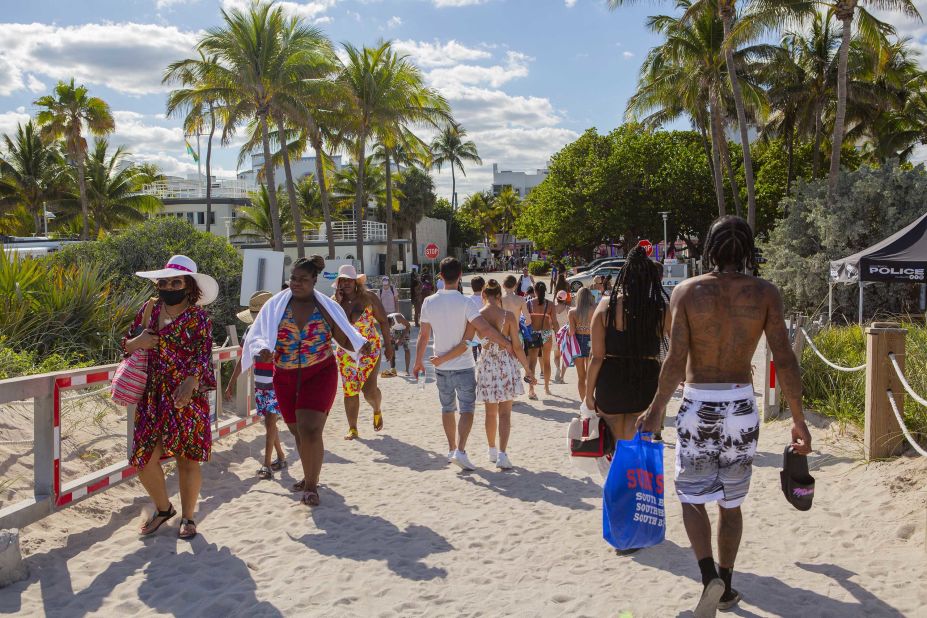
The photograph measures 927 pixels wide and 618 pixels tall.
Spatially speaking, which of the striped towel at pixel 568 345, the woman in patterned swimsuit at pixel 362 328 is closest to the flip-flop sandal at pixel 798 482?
the woman in patterned swimsuit at pixel 362 328

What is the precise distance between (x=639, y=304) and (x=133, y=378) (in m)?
3.20

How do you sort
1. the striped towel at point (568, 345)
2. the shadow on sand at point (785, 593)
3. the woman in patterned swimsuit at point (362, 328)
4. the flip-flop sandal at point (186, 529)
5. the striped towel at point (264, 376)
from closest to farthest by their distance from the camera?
the shadow on sand at point (785, 593)
the flip-flop sandal at point (186, 529)
the striped towel at point (264, 376)
the woman in patterned swimsuit at point (362, 328)
the striped towel at point (568, 345)

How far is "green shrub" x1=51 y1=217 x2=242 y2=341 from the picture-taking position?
1155 centimetres

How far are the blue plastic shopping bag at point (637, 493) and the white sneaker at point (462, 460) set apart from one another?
94.2 inches

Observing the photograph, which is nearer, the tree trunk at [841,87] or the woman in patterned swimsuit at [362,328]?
the woman in patterned swimsuit at [362,328]

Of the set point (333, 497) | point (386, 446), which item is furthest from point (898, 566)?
point (386, 446)

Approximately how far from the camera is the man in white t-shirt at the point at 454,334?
6.13 meters

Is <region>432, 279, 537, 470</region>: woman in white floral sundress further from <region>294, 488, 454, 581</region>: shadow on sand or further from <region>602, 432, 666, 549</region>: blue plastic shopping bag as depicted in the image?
<region>602, 432, 666, 549</region>: blue plastic shopping bag

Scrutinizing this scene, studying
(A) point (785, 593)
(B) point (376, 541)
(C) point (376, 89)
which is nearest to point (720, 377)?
(A) point (785, 593)

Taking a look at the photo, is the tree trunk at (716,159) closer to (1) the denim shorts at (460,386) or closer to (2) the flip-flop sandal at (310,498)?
(1) the denim shorts at (460,386)

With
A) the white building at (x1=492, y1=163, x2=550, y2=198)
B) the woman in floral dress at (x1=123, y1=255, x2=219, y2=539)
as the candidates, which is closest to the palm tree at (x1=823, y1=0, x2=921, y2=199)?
the woman in floral dress at (x1=123, y1=255, x2=219, y2=539)

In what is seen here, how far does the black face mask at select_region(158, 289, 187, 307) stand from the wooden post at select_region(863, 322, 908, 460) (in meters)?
4.86

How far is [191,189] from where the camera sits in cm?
4519

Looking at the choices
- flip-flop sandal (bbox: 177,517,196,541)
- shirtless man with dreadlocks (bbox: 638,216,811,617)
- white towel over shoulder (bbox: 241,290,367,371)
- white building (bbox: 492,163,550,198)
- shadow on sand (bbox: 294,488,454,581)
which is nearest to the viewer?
shirtless man with dreadlocks (bbox: 638,216,811,617)
